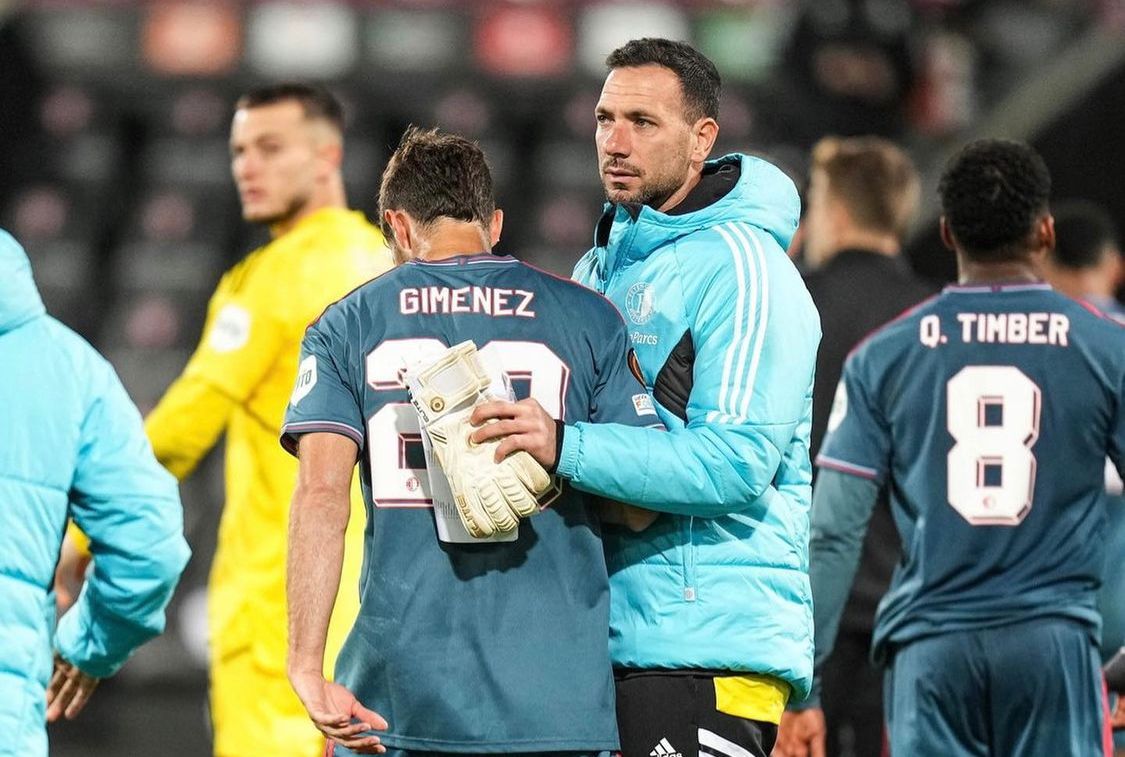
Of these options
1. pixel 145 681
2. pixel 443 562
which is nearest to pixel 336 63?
pixel 145 681

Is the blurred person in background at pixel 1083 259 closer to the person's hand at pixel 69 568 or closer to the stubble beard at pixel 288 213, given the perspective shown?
the stubble beard at pixel 288 213

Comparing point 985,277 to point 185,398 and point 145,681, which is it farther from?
point 145,681

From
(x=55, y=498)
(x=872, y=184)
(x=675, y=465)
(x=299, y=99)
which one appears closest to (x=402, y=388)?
(x=675, y=465)

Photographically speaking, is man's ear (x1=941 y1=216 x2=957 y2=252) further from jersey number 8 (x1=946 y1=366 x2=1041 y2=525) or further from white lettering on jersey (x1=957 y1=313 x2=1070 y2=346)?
jersey number 8 (x1=946 y1=366 x2=1041 y2=525)

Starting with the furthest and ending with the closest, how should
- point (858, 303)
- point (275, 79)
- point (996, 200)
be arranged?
point (275, 79)
point (858, 303)
point (996, 200)

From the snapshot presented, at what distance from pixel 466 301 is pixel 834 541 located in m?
1.52

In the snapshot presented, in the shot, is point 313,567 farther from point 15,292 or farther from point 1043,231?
point 1043,231

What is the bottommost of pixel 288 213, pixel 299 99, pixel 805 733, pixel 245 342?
pixel 805 733

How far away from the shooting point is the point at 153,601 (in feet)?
13.1

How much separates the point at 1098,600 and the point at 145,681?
612 centimetres

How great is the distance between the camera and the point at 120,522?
12.7 feet

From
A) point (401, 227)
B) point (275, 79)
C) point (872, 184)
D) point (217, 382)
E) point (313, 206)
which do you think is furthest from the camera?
point (275, 79)

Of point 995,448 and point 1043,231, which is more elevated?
point 1043,231

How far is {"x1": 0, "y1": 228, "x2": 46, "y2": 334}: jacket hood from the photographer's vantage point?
3775mm
